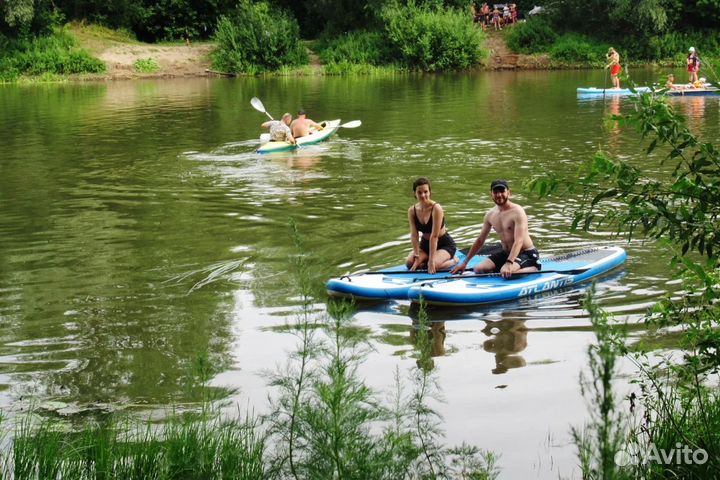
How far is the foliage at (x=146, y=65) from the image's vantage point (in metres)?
41.6

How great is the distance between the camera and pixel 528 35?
43.2 meters

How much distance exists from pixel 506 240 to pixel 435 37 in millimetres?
33218

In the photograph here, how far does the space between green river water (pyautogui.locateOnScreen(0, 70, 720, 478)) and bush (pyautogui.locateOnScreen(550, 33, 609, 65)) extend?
54.8ft

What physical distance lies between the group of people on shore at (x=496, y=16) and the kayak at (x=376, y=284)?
38034mm

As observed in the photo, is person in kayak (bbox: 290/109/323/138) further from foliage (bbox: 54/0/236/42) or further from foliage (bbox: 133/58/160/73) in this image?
foliage (bbox: 54/0/236/42)

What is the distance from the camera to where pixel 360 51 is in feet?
141

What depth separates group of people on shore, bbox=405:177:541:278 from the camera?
902 cm

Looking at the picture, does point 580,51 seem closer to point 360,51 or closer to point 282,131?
point 360,51

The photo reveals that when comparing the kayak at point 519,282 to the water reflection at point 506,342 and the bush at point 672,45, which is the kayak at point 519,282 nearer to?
the water reflection at point 506,342

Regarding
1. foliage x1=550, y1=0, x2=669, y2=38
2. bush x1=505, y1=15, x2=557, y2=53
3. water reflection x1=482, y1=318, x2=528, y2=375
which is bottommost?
water reflection x1=482, y1=318, x2=528, y2=375

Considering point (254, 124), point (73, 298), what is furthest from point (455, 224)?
point (254, 124)

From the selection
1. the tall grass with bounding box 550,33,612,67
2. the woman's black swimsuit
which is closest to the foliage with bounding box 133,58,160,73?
the tall grass with bounding box 550,33,612,67

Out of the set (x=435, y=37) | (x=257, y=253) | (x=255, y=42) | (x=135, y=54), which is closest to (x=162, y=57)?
(x=135, y=54)

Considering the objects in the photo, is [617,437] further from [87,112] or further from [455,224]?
[87,112]
